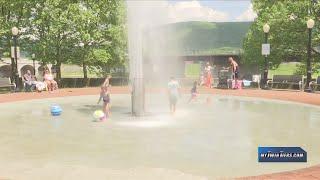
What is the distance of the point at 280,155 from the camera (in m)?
9.41

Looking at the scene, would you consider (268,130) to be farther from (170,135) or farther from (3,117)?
(3,117)

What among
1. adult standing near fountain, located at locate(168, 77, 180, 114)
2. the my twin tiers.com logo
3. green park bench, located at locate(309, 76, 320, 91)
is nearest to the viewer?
the my twin tiers.com logo

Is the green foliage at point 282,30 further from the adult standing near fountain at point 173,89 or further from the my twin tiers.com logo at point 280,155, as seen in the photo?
the my twin tiers.com logo at point 280,155

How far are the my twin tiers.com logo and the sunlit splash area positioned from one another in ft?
0.51

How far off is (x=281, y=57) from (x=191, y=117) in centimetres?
2645

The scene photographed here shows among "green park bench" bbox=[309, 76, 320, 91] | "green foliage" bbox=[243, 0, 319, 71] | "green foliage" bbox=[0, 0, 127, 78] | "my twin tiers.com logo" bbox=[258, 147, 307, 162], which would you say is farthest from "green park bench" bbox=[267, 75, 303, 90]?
"my twin tiers.com logo" bbox=[258, 147, 307, 162]

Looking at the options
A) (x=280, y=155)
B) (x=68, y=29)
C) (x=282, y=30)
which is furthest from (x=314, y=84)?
(x=280, y=155)

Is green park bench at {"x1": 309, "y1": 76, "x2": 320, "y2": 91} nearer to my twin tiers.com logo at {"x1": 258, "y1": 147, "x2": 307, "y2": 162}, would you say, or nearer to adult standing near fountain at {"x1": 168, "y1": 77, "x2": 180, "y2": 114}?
adult standing near fountain at {"x1": 168, "y1": 77, "x2": 180, "y2": 114}

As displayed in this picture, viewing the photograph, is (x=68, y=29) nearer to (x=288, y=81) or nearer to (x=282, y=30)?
(x=288, y=81)

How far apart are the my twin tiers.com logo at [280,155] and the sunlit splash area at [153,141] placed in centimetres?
16

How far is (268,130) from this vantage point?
13.7 metres

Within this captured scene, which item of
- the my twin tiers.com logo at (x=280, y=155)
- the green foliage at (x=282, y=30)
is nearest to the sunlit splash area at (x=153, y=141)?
the my twin tiers.com logo at (x=280, y=155)

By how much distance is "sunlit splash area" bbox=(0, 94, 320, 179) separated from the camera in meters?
8.80

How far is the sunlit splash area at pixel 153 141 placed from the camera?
8797mm
